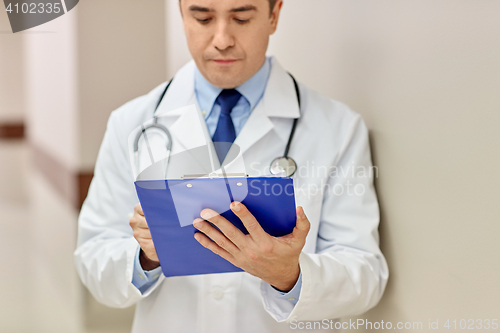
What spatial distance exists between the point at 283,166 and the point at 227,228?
34cm

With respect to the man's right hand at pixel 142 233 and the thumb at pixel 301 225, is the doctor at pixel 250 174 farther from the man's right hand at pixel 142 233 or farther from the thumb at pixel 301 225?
the thumb at pixel 301 225

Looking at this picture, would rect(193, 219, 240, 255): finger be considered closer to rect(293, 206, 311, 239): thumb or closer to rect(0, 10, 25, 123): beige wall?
rect(293, 206, 311, 239): thumb

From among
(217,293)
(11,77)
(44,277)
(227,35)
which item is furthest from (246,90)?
(11,77)

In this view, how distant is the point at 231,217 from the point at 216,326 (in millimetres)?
409

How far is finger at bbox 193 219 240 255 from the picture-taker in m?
0.85

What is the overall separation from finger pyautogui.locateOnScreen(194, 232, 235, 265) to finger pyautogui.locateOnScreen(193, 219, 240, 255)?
13 millimetres

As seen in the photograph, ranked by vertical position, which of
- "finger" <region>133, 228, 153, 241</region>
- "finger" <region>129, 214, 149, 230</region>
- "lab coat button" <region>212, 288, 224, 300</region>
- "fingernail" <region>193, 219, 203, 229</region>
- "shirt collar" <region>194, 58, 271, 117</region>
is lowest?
"lab coat button" <region>212, 288, 224, 300</region>

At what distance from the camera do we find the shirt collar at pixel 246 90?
1234 millimetres

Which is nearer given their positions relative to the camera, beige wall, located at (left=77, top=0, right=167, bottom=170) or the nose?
the nose

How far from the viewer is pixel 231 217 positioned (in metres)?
0.86

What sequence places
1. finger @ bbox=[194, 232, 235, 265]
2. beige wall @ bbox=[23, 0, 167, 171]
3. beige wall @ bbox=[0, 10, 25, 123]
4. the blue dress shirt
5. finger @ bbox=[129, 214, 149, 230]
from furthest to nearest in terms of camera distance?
beige wall @ bbox=[0, 10, 25, 123] < beige wall @ bbox=[23, 0, 167, 171] < the blue dress shirt < finger @ bbox=[129, 214, 149, 230] < finger @ bbox=[194, 232, 235, 265]

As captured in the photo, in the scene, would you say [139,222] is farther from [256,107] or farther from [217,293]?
[256,107]

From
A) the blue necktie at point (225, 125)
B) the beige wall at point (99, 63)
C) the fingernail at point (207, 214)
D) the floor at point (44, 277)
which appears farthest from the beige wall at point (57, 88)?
the fingernail at point (207, 214)

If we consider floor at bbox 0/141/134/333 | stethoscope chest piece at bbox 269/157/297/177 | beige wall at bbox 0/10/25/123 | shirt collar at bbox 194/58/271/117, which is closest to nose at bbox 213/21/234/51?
shirt collar at bbox 194/58/271/117
